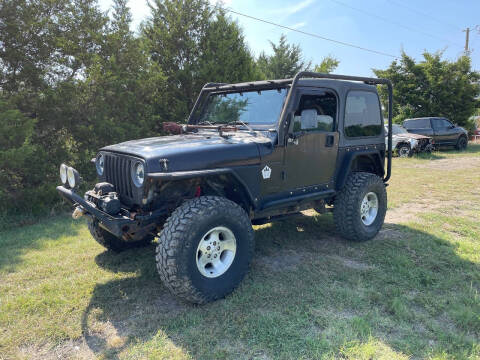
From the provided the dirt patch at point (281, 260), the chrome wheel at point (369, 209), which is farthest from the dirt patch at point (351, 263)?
the chrome wheel at point (369, 209)

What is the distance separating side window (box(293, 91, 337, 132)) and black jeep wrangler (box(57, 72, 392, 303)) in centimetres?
1

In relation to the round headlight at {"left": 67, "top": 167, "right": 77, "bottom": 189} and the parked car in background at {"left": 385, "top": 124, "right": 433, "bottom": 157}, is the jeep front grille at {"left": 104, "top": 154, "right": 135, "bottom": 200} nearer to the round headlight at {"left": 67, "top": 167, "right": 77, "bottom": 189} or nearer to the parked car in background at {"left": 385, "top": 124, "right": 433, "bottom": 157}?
the round headlight at {"left": 67, "top": 167, "right": 77, "bottom": 189}

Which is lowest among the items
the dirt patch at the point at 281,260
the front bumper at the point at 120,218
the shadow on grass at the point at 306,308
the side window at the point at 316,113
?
the shadow on grass at the point at 306,308

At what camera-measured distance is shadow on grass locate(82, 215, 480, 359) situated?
254 cm

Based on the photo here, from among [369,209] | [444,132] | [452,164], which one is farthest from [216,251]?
[444,132]

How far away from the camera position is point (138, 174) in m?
3.04

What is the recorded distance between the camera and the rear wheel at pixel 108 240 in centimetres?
395

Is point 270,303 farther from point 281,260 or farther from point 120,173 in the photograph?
point 120,173

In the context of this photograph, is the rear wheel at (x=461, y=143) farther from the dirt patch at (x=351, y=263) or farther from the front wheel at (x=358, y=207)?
the dirt patch at (x=351, y=263)

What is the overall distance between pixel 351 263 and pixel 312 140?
4.86ft

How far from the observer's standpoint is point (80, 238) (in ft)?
16.1

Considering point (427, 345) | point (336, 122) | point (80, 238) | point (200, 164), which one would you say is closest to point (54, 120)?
point (80, 238)

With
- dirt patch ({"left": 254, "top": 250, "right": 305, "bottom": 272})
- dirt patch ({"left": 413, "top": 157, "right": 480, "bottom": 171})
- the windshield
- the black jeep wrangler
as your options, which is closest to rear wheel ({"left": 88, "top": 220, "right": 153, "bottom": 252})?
the black jeep wrangler

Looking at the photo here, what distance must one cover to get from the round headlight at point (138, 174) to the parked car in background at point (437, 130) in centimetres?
1563
